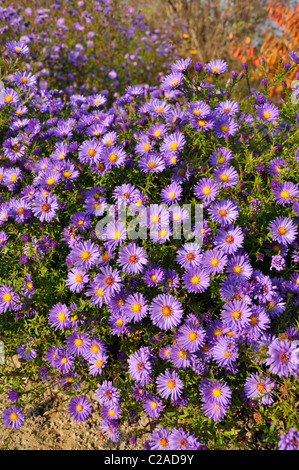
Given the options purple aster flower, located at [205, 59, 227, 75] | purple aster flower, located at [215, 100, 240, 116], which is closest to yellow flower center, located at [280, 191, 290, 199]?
purple aster flower, located at [215, 100, 240, 116]

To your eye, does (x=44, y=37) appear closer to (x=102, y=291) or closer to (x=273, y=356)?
(x=102, y=291)

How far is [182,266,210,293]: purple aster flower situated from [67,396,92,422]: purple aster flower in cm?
89

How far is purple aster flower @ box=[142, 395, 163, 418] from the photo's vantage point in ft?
6.14

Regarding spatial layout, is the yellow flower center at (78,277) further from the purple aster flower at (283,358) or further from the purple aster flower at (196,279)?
the purple aster flower at (283,358)

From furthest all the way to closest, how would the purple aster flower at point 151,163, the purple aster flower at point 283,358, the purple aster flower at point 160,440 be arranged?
the purple aster flower at point 151,163
the purple aster flower at point 160,440
the purple aster flower at point 283,358

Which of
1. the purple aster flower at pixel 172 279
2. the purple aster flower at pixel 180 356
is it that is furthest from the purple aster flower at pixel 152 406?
the purple aster flower at pixel 172 279

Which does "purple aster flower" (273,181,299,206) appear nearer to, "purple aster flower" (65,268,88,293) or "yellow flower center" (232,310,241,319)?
"yellow flower center" (232,310,241,319)

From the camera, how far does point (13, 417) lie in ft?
6.72

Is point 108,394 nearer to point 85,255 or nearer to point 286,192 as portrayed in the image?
point 85,255

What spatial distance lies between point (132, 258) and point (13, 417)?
1.13 m

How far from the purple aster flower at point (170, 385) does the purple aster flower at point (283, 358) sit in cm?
49

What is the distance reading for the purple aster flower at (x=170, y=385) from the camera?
183 centimetres

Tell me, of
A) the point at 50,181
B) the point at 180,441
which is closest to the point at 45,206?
the point at 50,181

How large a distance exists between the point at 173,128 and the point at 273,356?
138 cm
